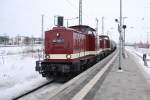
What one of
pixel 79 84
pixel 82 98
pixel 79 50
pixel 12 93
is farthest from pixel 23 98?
pixel 79 50

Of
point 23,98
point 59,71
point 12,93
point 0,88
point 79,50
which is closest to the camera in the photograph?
point 23,98

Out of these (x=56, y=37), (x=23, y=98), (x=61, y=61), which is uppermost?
(x=56, y=37)

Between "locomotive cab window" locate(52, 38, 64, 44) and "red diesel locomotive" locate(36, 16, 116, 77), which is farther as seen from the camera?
"locomotive cab window" locate(52, 38, 64, 44)

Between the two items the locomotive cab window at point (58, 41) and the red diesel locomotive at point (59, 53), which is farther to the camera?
the locomotive cab window at point (58, 41)

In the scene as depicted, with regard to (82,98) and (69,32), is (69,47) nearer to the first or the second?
(69,32)

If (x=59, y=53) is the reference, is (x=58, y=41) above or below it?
above

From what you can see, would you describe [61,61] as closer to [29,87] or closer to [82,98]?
[29,87]

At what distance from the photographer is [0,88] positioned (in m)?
15.8

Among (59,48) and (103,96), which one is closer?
(103,96)

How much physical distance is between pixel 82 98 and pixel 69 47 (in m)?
8.33

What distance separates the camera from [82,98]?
10.1 meters

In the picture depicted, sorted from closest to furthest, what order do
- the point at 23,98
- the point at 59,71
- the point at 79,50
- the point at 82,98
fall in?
1. the point at 82,98
2. the point at 23,98
3. the point at 59,71
4. the point at 79,50

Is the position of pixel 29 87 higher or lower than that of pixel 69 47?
lower

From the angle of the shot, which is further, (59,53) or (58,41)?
(58,41)
